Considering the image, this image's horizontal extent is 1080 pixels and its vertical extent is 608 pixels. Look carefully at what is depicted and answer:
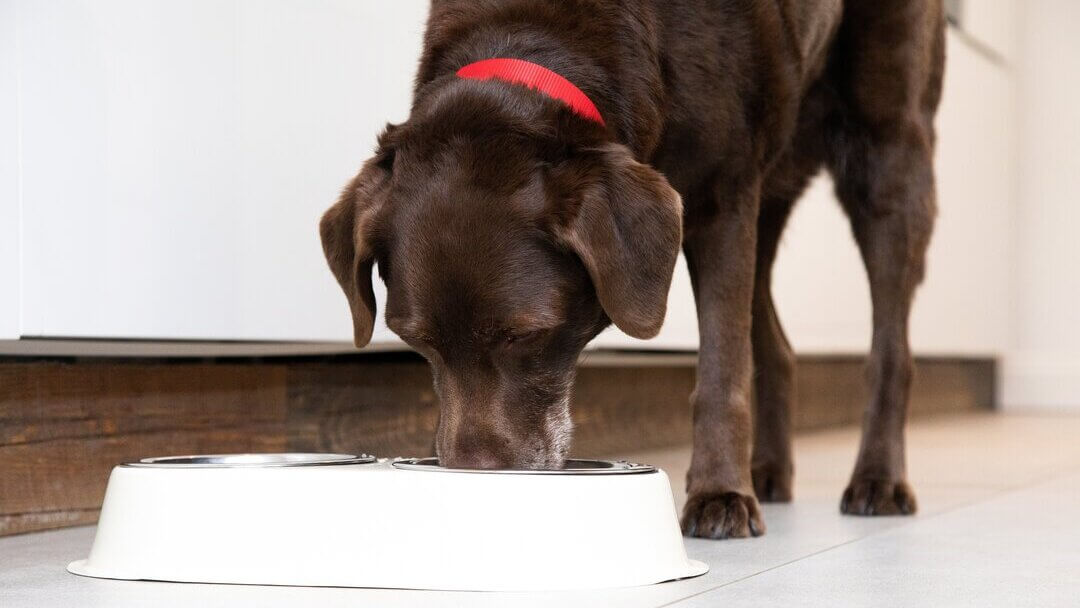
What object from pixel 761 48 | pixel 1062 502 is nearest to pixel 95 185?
pixel 761 48

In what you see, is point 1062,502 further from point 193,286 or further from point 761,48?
point 193,286

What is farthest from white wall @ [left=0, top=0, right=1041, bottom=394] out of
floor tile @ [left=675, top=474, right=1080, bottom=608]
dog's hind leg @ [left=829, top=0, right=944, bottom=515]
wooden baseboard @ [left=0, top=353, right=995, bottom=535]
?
floor tile @ [left=675, top=474, right=1080, bottom=608]

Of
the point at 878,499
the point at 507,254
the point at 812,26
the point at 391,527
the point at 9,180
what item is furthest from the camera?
the point at 878,499

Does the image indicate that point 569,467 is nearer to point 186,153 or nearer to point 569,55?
point 569,55

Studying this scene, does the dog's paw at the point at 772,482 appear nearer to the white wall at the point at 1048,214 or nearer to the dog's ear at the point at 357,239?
the dog's ear at the point at 357,239

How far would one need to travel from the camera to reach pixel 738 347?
7.58ft

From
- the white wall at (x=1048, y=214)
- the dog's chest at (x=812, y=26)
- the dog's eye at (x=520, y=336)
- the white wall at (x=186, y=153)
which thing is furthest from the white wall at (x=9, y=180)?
the white wall at (x=1048, y=214)

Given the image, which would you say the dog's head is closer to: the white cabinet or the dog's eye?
the dog's eye

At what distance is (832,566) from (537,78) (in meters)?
0.81

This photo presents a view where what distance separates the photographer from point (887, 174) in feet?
9.34

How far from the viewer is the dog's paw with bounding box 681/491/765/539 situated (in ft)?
7.14

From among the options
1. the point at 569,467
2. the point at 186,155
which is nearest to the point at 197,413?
the point at 186,155

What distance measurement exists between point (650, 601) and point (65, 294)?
104 centimetres

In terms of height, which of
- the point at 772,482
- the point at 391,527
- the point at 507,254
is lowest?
the point at 772,482
